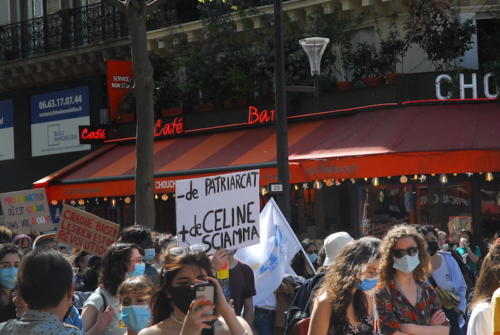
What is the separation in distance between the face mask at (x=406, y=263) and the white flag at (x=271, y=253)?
335 centimetres

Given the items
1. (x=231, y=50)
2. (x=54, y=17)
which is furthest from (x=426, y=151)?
(x=54, y=17)

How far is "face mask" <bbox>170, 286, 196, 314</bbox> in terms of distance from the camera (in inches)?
189

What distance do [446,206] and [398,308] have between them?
13.6 m

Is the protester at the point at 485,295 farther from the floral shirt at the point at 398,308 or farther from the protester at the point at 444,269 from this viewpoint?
the protester at the point at 444,269

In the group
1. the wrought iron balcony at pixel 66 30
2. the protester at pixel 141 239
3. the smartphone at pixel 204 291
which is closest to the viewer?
the smartphone at pixel 204 291

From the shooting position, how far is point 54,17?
28078 millimetres

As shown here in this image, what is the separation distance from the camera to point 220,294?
190 inches

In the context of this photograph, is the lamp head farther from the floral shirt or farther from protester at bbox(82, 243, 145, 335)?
the floral shirt

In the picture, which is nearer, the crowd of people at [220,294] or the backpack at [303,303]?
the crowd of people at [220,294]

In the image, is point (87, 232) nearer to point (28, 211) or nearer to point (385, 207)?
point (28, 211)

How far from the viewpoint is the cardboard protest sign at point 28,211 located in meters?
15.8

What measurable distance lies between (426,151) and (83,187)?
9.48 meters

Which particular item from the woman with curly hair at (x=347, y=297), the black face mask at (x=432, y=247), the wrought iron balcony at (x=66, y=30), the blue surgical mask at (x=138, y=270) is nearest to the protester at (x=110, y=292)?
the blue surgical mask at (x=138, y=270)

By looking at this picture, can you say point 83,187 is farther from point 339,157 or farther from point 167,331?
point 167,331
